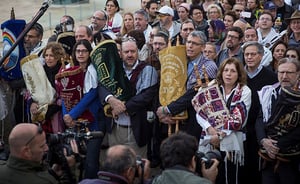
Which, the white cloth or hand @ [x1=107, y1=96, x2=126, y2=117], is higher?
the white cloth

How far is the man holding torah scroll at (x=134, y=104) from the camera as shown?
6695 millimetres

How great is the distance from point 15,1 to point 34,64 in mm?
15797

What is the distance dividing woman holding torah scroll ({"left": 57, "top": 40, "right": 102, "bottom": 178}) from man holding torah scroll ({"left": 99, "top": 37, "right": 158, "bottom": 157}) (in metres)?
0.16

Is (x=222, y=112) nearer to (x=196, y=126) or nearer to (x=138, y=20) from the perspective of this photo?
(x=196, y=126)

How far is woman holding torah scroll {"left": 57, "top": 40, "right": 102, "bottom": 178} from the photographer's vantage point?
679 centimetres

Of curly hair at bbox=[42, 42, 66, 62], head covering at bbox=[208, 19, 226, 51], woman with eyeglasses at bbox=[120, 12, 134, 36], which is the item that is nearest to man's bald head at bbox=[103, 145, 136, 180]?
curly hair at bbox=[42, 42, 66, 62]

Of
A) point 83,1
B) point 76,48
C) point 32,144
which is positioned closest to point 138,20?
point 76,48

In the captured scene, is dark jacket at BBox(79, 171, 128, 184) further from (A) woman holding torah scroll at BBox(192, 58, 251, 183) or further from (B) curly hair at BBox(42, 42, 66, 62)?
(B) curly hair at BBox(42, 42, 66, 62)

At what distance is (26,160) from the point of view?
4.16 meters

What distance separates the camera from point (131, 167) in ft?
13.3

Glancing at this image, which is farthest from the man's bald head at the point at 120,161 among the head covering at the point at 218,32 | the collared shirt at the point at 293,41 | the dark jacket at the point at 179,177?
the head covering at the point at 218,32

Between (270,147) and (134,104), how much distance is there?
1.63 meters

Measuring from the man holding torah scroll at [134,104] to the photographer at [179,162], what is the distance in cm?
234

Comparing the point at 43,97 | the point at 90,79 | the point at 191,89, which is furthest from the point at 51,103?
the point at 191,89
